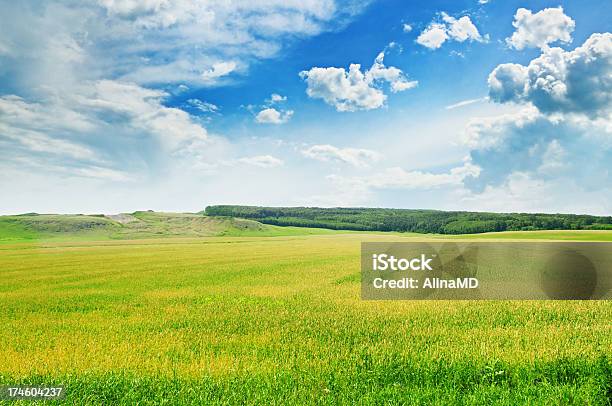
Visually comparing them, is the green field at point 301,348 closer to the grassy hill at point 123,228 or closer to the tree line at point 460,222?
the tree line at point 460,222

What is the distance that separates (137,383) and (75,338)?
206 inches

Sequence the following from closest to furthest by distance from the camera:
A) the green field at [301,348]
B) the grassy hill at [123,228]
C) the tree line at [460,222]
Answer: the green field at [301,348] < the tree line at [460,222] < the grassy hill at [123,228]

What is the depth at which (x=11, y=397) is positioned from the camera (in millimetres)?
8117

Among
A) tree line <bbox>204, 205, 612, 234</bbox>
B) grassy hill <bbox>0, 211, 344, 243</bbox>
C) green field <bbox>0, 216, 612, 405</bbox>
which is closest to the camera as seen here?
green field <bbox>0, 216, 612, 405</bbox>

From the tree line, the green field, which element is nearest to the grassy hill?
the tree line

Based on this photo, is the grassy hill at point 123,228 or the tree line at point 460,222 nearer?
the tree line at point 460,222

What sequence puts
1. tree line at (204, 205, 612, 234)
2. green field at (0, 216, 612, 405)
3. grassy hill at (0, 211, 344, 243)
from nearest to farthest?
green field at (0, 216, 612, 405)
tree line at (204, 205, 612, 234)
grassy hill at (0, 211, 344, 243)

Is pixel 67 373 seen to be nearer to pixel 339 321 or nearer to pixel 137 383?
pixel 137 383

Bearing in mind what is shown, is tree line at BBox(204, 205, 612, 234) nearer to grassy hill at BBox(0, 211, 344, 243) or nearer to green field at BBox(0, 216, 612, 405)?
grassy hill at BBox(0, 211, 344, 243)

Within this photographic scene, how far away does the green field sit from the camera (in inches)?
326

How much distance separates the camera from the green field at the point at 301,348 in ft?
27.2

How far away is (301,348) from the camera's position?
37.4 feet

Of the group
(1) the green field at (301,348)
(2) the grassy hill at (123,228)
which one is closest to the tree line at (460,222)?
(2) the grassy hill at (123,228)

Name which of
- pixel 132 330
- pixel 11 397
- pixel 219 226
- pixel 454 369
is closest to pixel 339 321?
pixel 454 369
